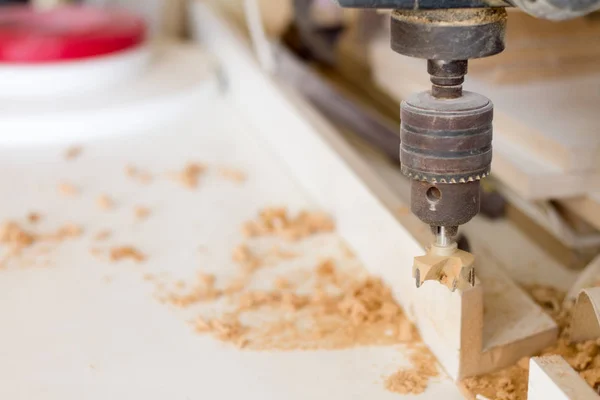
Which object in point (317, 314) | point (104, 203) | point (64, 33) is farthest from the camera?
Answer: point (64, 33)

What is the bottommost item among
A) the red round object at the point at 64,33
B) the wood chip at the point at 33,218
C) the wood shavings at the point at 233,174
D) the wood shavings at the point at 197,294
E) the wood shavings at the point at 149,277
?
the wood shavings at the point at 233,174

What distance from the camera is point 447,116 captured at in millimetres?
531

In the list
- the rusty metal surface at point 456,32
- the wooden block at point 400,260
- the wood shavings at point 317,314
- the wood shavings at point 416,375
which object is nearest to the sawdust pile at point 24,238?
the wood shavings at point 317,314

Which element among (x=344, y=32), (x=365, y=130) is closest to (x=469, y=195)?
(x=365, y=130)

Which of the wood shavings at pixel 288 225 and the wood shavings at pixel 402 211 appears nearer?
the wood shavings at pixel 402 211

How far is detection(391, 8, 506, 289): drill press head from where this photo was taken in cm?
53

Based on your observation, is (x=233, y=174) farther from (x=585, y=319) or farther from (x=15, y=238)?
(x=585, y=319)

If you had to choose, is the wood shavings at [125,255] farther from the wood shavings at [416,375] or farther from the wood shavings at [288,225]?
the wood shavings at [416,375]

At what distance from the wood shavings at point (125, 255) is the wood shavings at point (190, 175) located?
0.20 metres

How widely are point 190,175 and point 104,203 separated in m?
0.14

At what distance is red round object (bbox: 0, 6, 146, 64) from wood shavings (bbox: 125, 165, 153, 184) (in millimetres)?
255

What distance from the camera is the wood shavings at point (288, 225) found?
950 millimetres

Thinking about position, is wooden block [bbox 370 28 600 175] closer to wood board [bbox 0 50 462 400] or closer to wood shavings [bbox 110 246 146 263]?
wood board [bbox 0 50 462 400]

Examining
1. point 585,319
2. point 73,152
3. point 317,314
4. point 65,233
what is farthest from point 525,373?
point 73,152
